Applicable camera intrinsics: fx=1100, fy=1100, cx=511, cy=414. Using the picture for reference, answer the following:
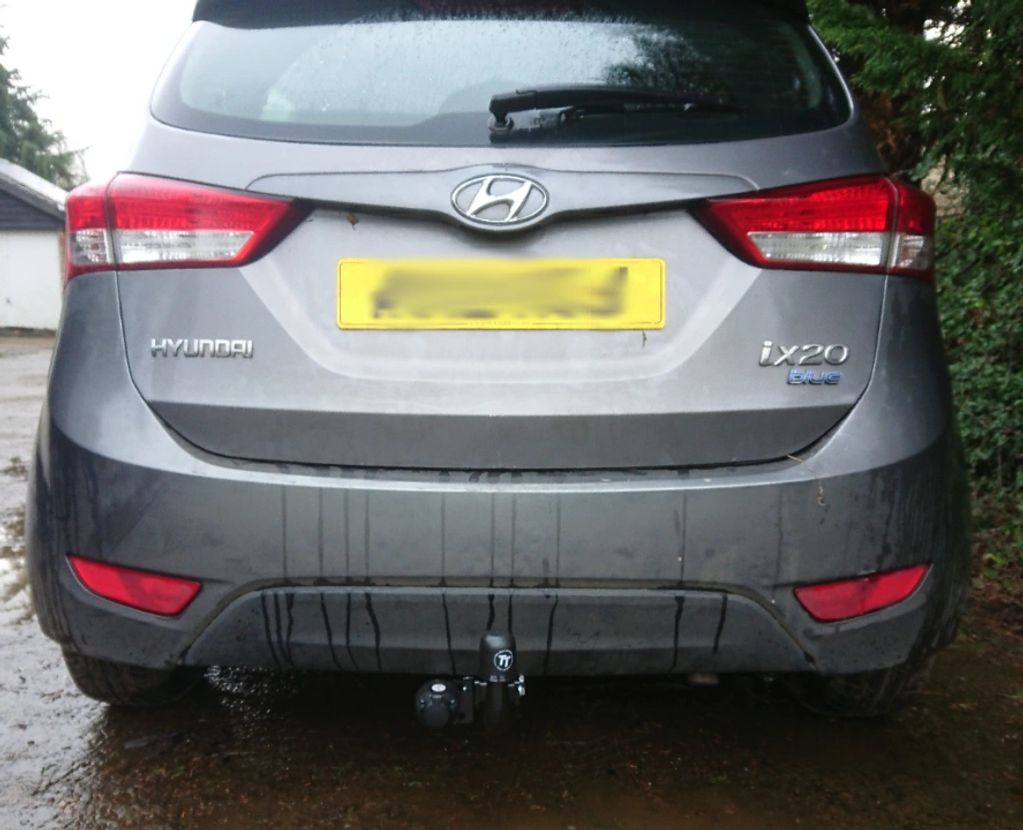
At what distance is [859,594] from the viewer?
196 centimetres

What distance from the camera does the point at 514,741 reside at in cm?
254

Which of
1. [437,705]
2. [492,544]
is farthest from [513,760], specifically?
[492,544]

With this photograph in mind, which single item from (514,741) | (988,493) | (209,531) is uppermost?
(209,531)

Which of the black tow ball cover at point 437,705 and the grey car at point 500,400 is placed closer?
the grey car at point 500,400

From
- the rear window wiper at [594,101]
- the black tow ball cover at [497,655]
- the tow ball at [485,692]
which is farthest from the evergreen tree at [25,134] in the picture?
the black tow ball cover at [497,655]

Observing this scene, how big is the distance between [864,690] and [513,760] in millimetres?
Result: 792

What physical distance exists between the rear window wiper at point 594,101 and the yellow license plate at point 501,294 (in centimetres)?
30

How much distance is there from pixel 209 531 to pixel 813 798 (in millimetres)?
1350

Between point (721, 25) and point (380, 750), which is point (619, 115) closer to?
point (721, 25)

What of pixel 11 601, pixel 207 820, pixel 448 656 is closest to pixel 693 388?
pixel 448 656

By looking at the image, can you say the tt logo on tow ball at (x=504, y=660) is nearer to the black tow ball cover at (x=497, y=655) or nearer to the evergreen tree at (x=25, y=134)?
the black tow ball cover at (x=497, y=655)

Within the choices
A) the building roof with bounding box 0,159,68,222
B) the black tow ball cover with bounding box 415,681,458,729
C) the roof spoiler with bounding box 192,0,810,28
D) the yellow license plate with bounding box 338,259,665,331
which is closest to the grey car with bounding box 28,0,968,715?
the yellow license plate with bounding box 338,259,665,331

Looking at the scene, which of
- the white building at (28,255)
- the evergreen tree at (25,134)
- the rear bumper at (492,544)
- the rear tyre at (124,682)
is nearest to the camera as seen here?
the rear bumper at (492,544)

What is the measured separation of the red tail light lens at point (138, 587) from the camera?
1.95 m
